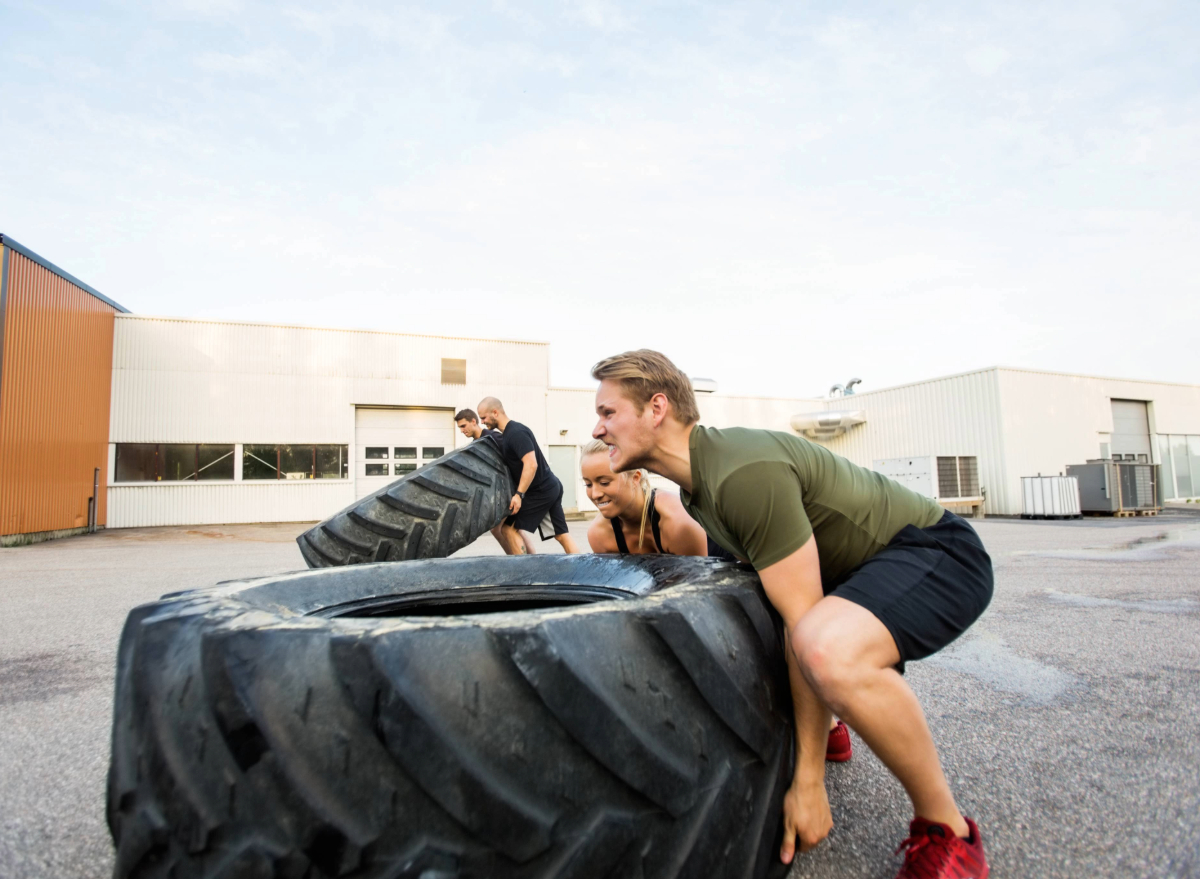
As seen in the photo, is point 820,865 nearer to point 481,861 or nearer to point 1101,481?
point 481,861

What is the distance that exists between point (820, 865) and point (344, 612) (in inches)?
46.9

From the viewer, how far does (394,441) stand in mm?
17797

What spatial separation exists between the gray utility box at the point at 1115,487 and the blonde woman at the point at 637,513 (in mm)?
17595

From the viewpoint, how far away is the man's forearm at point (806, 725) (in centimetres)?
122

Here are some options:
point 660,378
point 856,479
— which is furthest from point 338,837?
point 856,479

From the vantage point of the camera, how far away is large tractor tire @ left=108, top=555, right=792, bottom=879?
2.60 ft

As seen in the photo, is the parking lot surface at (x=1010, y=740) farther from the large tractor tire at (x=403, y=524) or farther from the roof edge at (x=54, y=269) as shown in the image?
the roof edge at (x=54, y=269)

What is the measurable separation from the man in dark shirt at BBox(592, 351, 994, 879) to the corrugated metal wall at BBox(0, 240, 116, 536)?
1430 cm

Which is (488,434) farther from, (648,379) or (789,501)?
(789,501)

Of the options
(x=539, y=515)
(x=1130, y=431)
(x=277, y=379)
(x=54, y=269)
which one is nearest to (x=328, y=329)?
(x=277, y=379)

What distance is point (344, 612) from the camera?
1.62 metres

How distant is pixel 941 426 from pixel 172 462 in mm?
20213

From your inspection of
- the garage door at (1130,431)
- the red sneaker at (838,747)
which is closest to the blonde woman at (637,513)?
the red sneaker at (838,747)

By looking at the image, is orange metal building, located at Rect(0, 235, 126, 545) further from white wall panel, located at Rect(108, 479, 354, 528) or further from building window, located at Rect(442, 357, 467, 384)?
building window, located at Rect(442, 357, 467, 384)
